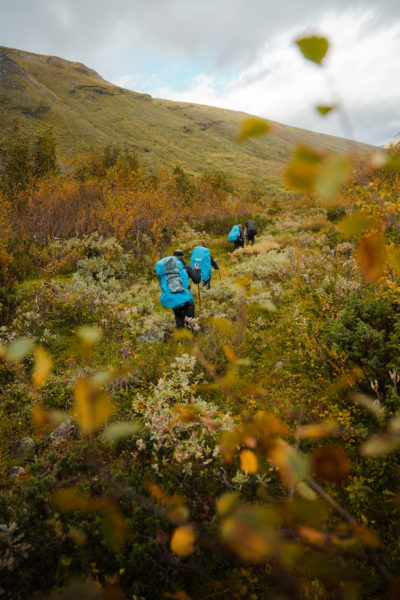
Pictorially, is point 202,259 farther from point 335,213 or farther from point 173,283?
point 335,213

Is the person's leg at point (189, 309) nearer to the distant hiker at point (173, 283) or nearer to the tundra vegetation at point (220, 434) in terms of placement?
the distant hiker at point (173, 283)

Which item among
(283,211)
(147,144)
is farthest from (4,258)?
(147,144)

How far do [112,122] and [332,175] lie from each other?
113 metres

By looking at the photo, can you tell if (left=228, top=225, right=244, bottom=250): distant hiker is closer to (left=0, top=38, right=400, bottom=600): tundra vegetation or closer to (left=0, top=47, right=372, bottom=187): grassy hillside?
(left=0, top=38, right=400, bottom=600): tundra vegetation

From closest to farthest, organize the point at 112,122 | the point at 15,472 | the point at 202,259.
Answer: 1. the point at 15,472
2. the point at 202,259
3. the point at 112,122

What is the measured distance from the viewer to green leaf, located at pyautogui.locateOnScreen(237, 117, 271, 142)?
58 centimetres

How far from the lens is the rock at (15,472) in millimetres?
2648

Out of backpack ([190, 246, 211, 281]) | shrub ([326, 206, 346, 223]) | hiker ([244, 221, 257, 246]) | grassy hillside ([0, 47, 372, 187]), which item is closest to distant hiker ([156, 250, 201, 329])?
backpack ([190, 246, 211, 281])

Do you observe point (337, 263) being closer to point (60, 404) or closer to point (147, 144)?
point (60, 404)

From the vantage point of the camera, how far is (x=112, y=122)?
299 ft

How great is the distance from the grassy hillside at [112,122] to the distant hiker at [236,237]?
50431 millimetres

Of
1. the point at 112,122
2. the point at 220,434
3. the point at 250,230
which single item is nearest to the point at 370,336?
the point at 220,434

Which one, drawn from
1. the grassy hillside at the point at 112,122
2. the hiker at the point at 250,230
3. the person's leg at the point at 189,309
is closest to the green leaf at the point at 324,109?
the person's leg at the point at 189,309

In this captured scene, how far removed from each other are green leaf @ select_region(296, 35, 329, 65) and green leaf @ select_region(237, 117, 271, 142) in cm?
15
